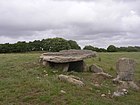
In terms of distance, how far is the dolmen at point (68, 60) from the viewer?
19.9 metres

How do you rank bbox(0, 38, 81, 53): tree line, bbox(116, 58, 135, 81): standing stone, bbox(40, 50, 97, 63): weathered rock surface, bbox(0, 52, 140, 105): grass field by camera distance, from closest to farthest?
1. bbox(0, 52, 140, 105): grass field
2. bbox(116, 58, 135, 81): standing stone
3. bbox(40, 50, 97, 63): weathered rock surface
4. bbox(0, 38, 81, 53): tree line

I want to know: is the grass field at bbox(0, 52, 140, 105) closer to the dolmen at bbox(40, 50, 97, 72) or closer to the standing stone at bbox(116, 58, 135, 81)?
the standing stone at bbox(116, 58, 135, 81)

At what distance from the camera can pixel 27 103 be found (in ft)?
39.4

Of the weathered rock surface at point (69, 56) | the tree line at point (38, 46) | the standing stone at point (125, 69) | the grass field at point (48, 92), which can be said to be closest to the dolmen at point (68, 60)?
the weathered rock surface at point (69, 56)

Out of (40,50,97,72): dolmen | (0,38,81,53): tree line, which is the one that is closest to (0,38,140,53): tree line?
(0,38,81,53): tree line

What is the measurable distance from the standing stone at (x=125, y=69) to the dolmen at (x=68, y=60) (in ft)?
9.66

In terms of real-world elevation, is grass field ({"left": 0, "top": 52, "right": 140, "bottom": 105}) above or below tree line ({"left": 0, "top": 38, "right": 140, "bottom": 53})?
below

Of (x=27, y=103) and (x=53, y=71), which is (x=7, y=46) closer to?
(x=53, y=71)

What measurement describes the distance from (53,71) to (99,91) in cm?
475

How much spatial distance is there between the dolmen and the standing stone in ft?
9.66

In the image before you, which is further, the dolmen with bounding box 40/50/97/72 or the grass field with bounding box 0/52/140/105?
the dolmen with bounding box 40/50/97/72

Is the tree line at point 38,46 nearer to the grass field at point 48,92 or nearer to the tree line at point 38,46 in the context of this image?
the tree line at point 38,46

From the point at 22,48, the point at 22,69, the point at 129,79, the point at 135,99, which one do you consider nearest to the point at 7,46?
the point at 22,48

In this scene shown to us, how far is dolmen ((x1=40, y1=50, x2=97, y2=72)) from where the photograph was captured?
65.2ft
